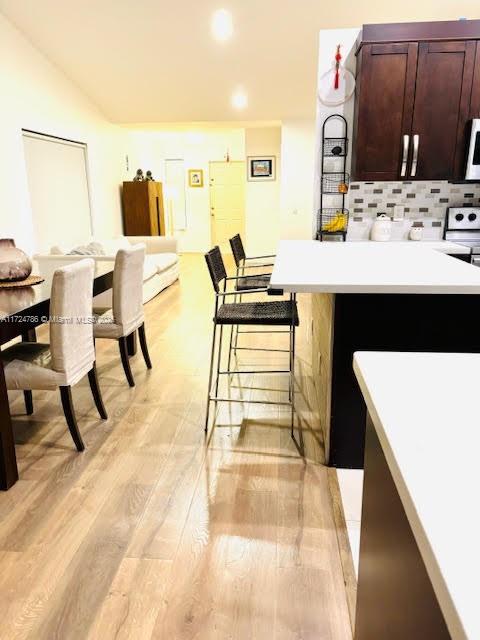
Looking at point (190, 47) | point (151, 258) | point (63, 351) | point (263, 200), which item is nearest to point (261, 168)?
point (263, 200)

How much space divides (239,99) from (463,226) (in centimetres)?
389

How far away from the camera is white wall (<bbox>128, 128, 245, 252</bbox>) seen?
9766 mm

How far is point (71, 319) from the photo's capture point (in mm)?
2240

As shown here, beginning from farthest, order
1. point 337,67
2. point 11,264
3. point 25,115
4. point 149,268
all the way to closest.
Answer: point 149,268 → point 25,115 → point 337,67 → point 11,264

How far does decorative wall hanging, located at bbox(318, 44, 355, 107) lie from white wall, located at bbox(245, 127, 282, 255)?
5.25 m

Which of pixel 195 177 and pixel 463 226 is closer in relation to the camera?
pixel 463 226

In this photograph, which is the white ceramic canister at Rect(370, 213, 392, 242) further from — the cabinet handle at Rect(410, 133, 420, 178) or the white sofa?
the white sofa

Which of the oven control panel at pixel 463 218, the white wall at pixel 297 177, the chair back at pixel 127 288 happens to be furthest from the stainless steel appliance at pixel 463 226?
the white wall at pixel 297 177

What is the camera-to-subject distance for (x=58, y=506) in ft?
6.41

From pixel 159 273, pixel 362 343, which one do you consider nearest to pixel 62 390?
pixel 362 343

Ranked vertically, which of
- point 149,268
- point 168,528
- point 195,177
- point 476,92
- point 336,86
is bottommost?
point 168,528

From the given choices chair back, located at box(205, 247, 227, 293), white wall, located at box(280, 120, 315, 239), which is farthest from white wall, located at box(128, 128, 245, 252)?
chair back, located at box(205, 247, 227, 293)

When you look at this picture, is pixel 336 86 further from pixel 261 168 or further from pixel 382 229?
pixel 261 168

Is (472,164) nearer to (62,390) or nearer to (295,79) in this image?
(62,390)
